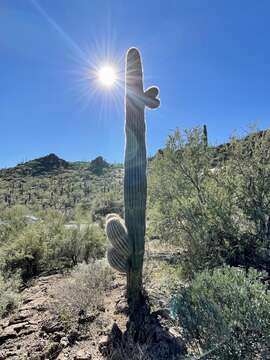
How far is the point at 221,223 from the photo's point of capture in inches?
263

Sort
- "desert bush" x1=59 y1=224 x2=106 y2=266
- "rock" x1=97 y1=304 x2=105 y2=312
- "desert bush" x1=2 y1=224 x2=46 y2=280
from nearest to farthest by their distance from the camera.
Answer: "rock" x1=97 y1=304 x2=105 y2=312 < "desert bush" x1=2 y1=224 x2=46 y2=280 < "desert bush" x1=59 y1=224 x2=106 y2=266

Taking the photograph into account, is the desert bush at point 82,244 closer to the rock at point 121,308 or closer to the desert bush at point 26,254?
the desert bush at point 26,254

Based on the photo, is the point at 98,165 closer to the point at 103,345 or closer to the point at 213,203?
the point at 213,203

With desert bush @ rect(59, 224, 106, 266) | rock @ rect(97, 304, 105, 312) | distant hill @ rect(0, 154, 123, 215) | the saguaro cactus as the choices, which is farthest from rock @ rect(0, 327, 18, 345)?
distant hill @ rect(0, 154, 123, 215)

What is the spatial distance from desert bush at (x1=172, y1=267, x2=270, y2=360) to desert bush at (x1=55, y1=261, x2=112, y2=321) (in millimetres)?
2427

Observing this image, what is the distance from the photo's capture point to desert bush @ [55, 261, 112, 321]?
18.2 ft

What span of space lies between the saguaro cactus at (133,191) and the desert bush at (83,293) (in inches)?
26.9

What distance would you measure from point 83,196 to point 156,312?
29908 millimetres

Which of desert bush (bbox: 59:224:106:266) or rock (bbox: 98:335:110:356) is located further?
desert bush (bbox: 59:224:106:266)

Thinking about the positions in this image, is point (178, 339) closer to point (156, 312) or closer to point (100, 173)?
point (156, 312)

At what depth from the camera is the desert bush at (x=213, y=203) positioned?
6.47 m

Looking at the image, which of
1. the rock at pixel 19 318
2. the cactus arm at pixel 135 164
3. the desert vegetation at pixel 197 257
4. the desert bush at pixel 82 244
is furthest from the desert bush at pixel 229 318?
the desert bush at pixel 82 244

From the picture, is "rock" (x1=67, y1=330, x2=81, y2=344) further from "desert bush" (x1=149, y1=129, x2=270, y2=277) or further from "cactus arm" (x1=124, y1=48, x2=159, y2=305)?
"desert bush" (x1=149, y1=129, x2=270, y2=277)

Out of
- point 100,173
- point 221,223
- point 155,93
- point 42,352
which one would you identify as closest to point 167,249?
point 221,223
